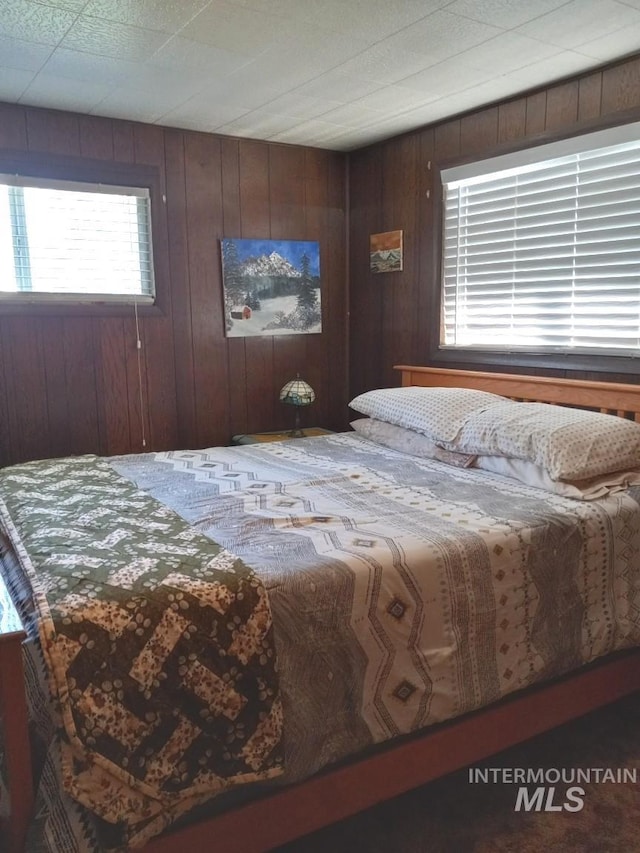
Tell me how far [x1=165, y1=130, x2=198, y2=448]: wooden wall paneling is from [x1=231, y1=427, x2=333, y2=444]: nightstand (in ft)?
0.84

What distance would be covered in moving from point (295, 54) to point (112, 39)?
658 millimetres

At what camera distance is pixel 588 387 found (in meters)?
2.64

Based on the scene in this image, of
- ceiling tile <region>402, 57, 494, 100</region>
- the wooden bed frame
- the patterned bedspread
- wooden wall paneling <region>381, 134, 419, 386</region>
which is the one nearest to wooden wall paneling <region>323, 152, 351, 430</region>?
wooden wall paneling <region>381, 134, 419, 386</region>

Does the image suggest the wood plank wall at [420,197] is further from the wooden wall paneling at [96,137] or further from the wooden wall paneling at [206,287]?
the wooden wall paneling at [96,137]

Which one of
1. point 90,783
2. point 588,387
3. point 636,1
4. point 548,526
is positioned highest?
point 636,1

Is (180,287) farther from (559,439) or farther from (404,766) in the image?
(404,766)

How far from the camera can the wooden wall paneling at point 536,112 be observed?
2830 millimetres

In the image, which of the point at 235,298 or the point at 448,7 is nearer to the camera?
the point at 448,7

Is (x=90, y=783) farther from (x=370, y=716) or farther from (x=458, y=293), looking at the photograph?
(x=458, y=293)

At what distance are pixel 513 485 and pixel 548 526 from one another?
40 centimetres

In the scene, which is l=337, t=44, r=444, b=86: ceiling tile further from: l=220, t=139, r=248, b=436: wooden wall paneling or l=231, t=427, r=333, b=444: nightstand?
l=231, t=427, r=333, b=444: nightstand

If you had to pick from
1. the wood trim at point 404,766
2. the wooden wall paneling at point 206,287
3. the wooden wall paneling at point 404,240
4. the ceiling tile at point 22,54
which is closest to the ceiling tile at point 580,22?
the wooden wall paneling at point 404,240

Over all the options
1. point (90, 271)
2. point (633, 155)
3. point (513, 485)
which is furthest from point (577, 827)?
point (90, 271)

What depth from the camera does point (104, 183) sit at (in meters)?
3.27
